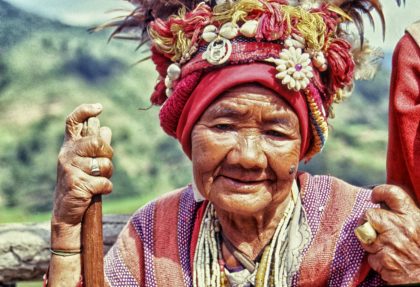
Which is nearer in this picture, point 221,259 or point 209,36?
point 209,36

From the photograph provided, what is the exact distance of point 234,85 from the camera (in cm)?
282

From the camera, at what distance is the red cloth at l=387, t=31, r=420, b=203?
9.54ft

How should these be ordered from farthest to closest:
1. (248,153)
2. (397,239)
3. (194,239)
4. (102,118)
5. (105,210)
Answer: (102,118) < (105,210) < (194,239) < (248,153) < (397,239)

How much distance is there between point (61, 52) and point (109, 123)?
0.72 metres

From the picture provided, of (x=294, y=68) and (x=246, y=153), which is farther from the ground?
(x=294, y=68)

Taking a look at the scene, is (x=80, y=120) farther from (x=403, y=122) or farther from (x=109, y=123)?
(x=109, y=123)

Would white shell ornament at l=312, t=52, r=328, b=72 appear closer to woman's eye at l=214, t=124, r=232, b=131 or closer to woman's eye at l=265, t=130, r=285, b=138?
woman's eye at l=265, t=130, r=285, b=138

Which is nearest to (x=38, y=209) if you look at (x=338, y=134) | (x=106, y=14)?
(x=106, y=14)

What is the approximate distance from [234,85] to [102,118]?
10.0 ft

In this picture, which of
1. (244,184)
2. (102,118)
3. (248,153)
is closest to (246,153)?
(248,153)

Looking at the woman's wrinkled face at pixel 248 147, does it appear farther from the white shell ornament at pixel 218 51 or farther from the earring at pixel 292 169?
the white shell ornament at pixel 218 51

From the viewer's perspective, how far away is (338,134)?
6062mm

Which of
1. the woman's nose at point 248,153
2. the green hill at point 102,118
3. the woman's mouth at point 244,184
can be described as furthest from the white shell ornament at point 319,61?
the green hill at point 102,118

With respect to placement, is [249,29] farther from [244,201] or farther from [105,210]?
[105,210]
